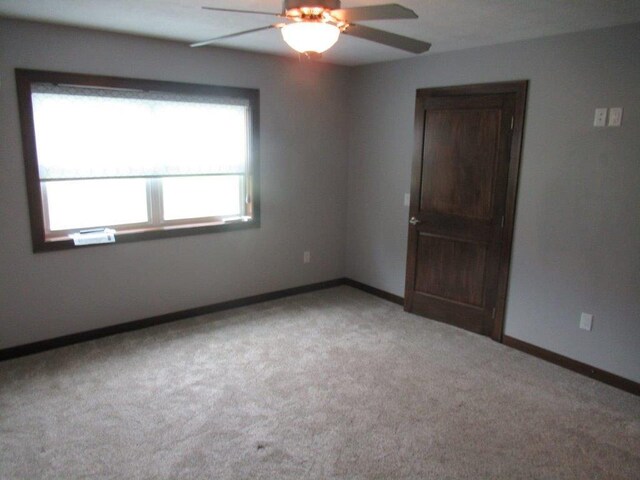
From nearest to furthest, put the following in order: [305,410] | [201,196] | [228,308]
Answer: [305,410]
[201,196]
[228,308]

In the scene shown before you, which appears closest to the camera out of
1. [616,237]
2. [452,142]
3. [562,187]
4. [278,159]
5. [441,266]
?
[616,237]

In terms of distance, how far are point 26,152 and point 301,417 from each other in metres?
2.57

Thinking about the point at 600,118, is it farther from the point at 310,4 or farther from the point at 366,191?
the point at 366,191

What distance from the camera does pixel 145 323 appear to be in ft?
12.9

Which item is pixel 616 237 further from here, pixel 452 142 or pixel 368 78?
pixel 368 78

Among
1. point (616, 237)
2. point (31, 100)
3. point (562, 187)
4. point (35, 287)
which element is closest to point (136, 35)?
point (31, 100)

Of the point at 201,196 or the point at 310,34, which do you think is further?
the point at 201,196

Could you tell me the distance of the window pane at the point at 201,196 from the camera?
3.98 m

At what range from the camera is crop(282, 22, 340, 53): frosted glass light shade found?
6.64 feet

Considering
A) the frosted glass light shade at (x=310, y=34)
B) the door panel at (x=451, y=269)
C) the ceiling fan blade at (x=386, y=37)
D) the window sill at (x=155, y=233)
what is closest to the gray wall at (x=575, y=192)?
the door panel at (x=451, y=269)

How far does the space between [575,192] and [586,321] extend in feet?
2.98

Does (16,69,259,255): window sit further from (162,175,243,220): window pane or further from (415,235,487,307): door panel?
(415,235,487,307): door panel

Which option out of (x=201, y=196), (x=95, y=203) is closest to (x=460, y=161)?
(x=201, y=196)

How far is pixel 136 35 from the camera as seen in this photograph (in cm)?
347
